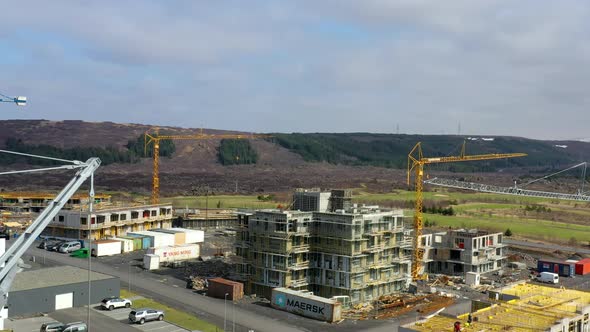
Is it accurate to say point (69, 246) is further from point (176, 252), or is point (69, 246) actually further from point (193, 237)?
point (193, 237)

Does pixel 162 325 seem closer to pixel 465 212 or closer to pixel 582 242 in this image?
pixel 582 242

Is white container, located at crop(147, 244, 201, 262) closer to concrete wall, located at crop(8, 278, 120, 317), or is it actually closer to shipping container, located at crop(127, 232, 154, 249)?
shipping container, located at crop(127, 232, 154, 249)

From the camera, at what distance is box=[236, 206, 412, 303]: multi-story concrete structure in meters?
40.2

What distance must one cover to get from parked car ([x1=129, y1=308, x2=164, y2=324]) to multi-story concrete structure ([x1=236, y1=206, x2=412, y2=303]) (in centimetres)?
923

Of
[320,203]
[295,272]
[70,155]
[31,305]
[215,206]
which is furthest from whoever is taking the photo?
[70,155]

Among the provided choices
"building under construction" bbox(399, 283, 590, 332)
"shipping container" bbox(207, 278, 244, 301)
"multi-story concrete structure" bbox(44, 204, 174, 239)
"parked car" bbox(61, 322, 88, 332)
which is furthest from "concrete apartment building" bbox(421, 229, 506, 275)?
"multi-story concrete structure" bbox(44, 204, 174, 239)

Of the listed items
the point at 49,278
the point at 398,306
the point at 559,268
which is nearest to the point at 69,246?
the point at 49,278

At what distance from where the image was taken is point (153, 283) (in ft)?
147

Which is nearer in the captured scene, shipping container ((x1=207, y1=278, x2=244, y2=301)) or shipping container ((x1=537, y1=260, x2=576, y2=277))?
shipping container ((x1=207, y1=278, x2=244, y2=301))

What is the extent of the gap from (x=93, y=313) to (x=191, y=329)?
7114 millimetres

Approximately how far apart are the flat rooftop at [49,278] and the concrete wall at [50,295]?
1.08 ft

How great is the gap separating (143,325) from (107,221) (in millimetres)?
33200

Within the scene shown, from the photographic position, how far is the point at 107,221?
211ft

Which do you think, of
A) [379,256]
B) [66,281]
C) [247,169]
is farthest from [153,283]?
[247,169]
